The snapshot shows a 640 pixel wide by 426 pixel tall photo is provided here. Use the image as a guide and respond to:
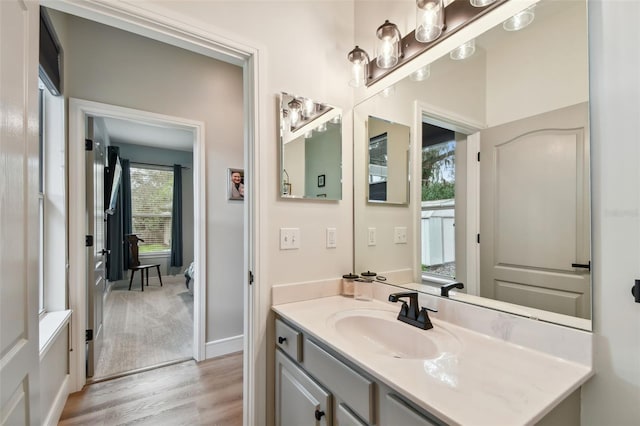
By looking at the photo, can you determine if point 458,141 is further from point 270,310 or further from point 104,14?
point 104,14

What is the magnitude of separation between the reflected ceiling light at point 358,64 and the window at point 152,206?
5.61 m

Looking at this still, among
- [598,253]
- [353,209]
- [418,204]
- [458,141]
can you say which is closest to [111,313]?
[353,209]

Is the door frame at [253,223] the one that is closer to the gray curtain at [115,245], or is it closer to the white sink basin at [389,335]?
the white sink basin at [389,335]

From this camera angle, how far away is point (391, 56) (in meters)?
1.53

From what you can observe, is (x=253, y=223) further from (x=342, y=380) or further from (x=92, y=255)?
(x=92, y=255)

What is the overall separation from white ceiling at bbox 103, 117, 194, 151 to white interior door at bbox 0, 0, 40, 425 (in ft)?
11.5

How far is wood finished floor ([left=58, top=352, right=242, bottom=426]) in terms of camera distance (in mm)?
1848

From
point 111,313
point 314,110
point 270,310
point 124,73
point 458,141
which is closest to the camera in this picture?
point 458,141

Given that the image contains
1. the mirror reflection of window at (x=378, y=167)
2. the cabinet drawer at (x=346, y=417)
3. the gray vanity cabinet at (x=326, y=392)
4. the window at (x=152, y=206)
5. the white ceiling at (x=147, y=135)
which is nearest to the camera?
the gray vanity cabinet at (x=326, y=392)

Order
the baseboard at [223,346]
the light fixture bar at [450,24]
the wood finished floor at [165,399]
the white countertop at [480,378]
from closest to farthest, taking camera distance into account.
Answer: the white countertop at [480,378] → the light fixture bar at [450,24] → the wood finished floor at [165,399] → the baseboard at [223,346]

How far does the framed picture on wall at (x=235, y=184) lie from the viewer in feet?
9.32

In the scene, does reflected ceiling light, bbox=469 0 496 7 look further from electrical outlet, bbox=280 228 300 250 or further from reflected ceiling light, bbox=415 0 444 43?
electrical outlet, bbox=280 228 300 250

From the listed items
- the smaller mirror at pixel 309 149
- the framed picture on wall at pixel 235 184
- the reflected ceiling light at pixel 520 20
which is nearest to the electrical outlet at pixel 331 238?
the smaller mirror at pixel 309 149

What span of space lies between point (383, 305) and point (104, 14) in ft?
5.82
